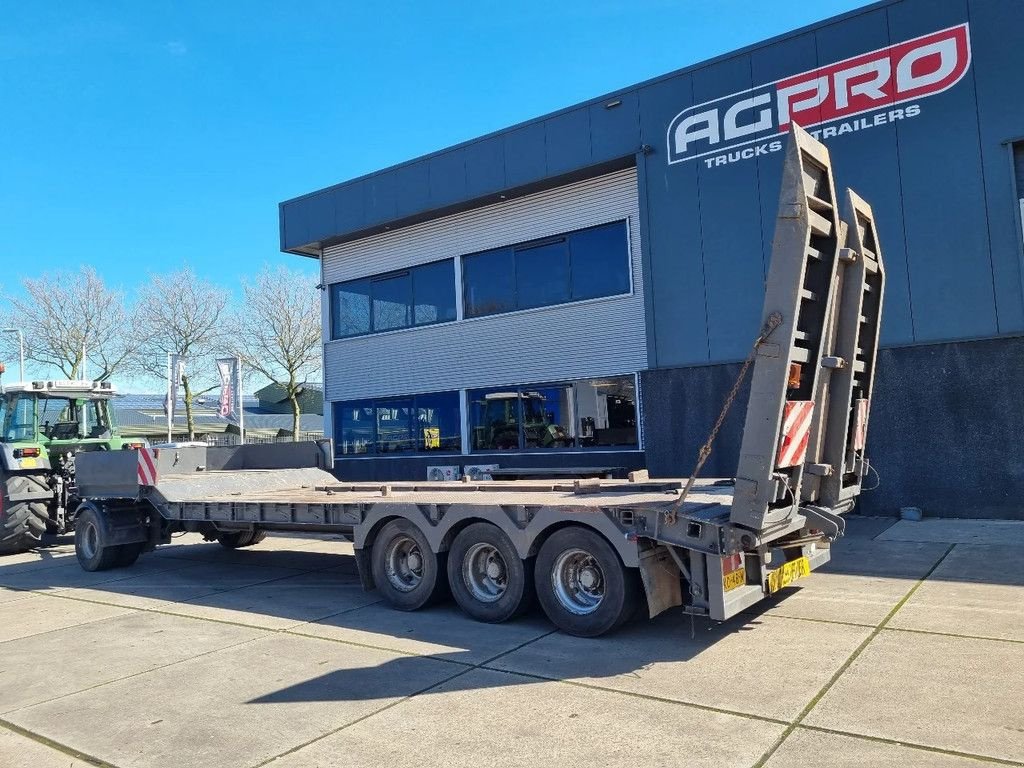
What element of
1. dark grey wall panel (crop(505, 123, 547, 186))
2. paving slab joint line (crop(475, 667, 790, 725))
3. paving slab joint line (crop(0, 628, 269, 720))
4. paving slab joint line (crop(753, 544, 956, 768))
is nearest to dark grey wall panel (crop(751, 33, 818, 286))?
dark grey wall panel (crop(505, 123, 547, 186))

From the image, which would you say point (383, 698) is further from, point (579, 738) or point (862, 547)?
point (862, 547)

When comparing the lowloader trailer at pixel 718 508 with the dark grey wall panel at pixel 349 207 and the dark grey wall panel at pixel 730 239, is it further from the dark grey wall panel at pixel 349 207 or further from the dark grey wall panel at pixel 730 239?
the dark grey wall panel at pixel 349 207

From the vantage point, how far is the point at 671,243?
1416 centimetres

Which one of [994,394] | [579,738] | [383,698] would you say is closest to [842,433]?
[579,738]

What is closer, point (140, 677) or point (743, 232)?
point (140, 677)

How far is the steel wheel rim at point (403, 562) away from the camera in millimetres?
7594

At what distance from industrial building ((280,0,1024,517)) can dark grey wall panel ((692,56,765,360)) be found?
0.12 ft

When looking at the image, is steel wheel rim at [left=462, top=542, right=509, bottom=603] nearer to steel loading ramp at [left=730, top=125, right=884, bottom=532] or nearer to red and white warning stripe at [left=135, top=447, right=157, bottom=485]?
steel loading ramp at [left=730, top=125, right=884, bottom=532]

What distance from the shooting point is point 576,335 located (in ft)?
51.6

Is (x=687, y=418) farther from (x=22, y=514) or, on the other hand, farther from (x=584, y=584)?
(x=22, y=514)

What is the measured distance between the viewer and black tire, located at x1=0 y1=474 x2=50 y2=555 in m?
12.0

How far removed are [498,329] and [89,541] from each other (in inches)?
355

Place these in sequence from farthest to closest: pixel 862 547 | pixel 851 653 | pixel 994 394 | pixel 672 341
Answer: pixel 672 341
pixel 994 394
pixel 862 547
pixel 851 653

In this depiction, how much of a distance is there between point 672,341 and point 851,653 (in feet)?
29.8
